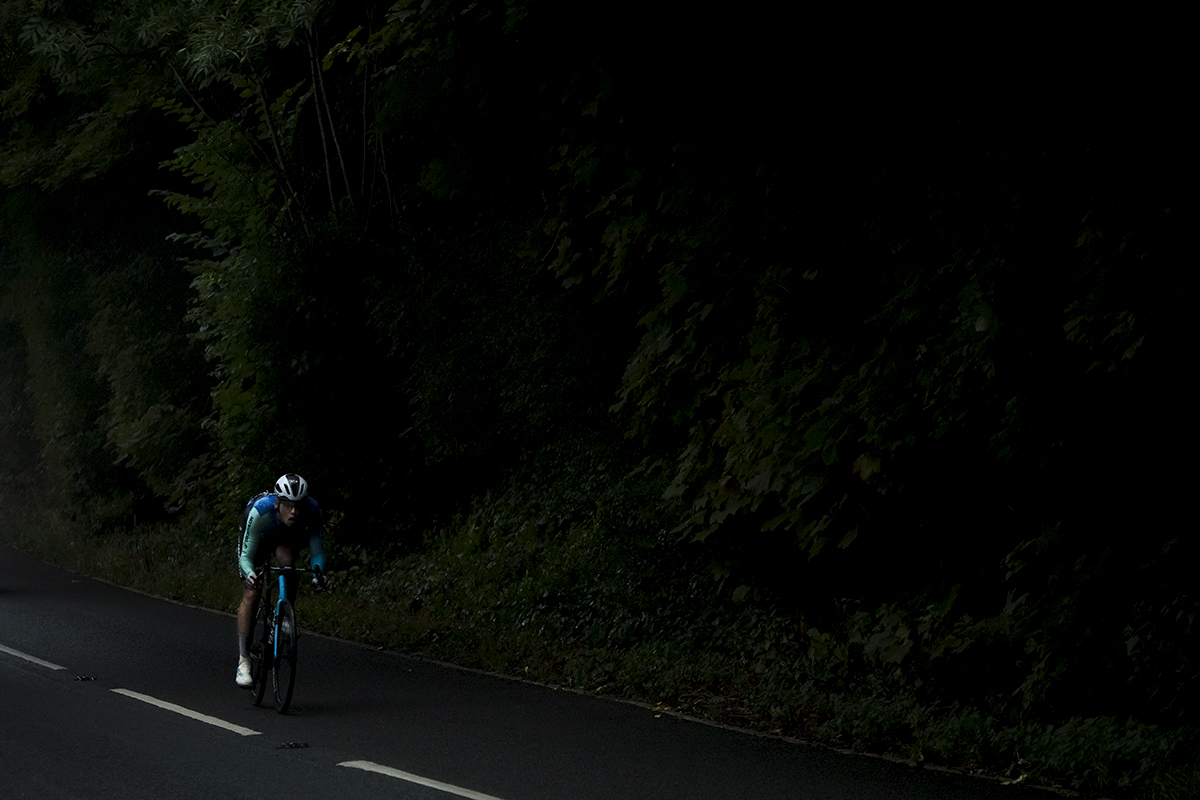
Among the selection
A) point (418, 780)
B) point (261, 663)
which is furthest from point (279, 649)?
point (418, 780)

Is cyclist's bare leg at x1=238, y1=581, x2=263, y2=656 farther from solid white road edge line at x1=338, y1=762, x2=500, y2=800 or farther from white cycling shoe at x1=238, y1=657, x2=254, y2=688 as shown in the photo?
solid white road edge line at x1=338, y1=762, x2=500, y2=800

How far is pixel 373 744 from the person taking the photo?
890 centimetres

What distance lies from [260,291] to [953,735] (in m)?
13.5

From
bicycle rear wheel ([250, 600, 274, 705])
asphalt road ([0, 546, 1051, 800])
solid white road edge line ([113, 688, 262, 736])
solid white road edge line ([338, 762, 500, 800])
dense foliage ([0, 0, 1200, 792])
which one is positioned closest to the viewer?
solid white road edge line ([338, 762, 500, 800])

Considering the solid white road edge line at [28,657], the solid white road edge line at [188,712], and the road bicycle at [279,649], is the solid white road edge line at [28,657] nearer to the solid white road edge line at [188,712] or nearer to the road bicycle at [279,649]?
the solid white road edge line at [188,712]

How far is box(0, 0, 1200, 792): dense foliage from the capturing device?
8.86 m

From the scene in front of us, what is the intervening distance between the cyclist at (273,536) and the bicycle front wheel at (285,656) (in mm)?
256

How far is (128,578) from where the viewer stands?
69.1ft

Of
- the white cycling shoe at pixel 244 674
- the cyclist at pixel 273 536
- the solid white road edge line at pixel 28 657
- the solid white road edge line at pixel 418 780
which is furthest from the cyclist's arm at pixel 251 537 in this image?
the solid white road edge line at pixel 28 657

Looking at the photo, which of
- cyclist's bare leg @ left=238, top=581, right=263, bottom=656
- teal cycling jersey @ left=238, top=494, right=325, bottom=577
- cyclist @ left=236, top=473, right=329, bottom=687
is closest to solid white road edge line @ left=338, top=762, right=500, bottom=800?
cyclist @ left=236, top=473, right=329, bottom=687

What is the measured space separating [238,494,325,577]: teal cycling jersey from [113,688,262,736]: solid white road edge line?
3.63 ft

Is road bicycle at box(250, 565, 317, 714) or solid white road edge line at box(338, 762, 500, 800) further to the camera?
road bicycle at box(250, 565, 317, 714)

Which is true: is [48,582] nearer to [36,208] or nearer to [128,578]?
[128,578]

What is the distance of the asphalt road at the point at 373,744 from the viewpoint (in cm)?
762
